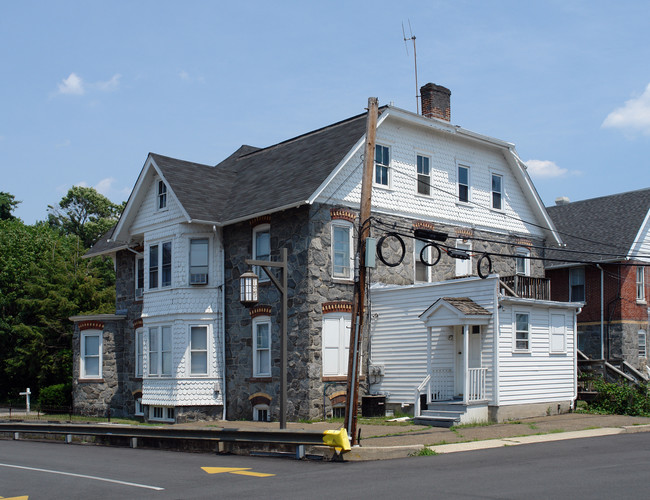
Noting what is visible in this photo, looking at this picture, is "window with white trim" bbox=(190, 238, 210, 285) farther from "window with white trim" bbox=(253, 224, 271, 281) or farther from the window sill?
the window sill

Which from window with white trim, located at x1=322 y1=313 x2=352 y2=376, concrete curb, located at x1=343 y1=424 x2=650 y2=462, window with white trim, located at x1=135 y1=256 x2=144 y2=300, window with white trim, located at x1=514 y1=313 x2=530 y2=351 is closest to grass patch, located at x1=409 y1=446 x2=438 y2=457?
concrete curb, located at x1=343 y1=424 x2=650 y2=462

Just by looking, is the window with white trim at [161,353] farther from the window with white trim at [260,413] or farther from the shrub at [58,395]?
the shrub at [58,395]

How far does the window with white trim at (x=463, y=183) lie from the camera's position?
2719cm

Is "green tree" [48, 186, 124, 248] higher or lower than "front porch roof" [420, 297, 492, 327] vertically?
higher

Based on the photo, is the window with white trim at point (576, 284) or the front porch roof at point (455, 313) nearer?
the front porch roof at point (455, 313)

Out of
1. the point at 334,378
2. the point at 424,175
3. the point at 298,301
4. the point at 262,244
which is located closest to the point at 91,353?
the point at 262,244

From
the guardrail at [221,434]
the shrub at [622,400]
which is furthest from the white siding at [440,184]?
the guardrail at [221,434]

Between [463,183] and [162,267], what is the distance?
11.3 m

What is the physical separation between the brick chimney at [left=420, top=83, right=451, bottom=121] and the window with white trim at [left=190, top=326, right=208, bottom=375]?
11.5 metres

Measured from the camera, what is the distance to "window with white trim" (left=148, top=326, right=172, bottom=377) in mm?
25677

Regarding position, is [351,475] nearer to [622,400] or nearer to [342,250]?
[342,250]

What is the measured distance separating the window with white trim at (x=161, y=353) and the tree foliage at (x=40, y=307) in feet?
36.1

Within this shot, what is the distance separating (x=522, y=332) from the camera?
72.1ft

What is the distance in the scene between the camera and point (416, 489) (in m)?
10.6
